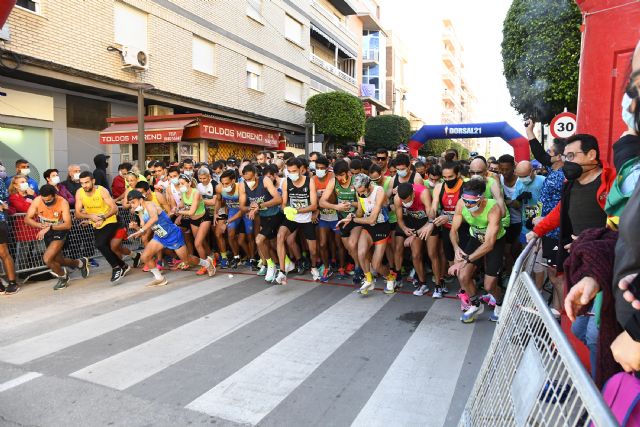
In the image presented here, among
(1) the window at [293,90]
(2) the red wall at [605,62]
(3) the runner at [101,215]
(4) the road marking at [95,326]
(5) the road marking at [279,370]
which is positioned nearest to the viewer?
(5) the road marking at [279,370]

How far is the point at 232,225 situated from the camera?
813 cm

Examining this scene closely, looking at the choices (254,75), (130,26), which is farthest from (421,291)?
(254,75)

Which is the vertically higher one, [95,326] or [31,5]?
[31,5]

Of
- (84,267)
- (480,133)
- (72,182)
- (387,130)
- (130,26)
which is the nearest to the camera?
(84,267)

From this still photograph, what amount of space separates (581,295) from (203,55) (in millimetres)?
17901

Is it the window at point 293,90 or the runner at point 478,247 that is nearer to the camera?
the runner at point 478,247

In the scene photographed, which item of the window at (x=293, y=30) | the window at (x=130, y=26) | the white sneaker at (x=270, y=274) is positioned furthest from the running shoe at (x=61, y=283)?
the window at (x=293, y=30)

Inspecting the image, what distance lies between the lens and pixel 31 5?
37.4 feet

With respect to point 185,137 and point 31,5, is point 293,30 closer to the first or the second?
point 185,137

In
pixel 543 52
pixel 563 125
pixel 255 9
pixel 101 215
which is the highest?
pixel 255 9

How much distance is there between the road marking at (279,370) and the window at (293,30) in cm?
2066

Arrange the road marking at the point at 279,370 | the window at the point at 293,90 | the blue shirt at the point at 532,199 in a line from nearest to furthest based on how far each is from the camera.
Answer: the road marking at the point at 279,370 → the blue shirt at the point at 532,199 → the window at the point at 293,90

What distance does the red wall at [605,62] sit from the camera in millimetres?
4309

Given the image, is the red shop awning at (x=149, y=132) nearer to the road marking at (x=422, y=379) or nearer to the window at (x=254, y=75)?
the window at (x=254, y=75)
